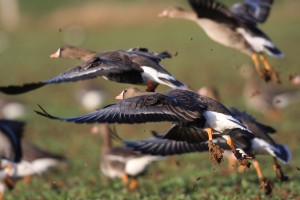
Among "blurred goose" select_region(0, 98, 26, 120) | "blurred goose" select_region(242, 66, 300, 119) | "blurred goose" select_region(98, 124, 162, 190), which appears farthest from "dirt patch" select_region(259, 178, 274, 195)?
"blurred goose" select_region(0, 98, 26, 120)

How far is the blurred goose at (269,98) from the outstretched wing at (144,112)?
8952 millimetres

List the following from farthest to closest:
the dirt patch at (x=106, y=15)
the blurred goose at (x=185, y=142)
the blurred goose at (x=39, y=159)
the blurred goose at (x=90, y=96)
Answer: the dirt patch at (x=106, y=15)
the blurred goose at (x=90, y=96)
the blurred goose at (x=39, y=159)
the blurred goose at (x=185, y=142)

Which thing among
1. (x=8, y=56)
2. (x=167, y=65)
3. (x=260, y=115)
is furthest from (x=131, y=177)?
(x=8, y=56)

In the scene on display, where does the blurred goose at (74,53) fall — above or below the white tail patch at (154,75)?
below

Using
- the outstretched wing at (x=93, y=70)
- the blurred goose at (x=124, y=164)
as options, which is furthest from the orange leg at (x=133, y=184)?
the outstretched wing at (x=93, y=70)

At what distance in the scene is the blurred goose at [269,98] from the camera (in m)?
15.5

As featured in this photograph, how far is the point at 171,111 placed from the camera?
6.32 m

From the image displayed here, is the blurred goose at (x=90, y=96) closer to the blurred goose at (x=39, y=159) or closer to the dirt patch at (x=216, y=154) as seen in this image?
the blurred goose at (x=39, y=159)

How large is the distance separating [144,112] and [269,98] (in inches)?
392

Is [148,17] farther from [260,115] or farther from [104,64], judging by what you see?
[104,64]

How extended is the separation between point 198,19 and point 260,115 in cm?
682

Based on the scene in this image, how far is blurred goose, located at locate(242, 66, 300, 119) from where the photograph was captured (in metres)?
15.5

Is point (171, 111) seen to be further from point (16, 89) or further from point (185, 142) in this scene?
point (185, 142)

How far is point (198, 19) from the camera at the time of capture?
9750 millimetres
